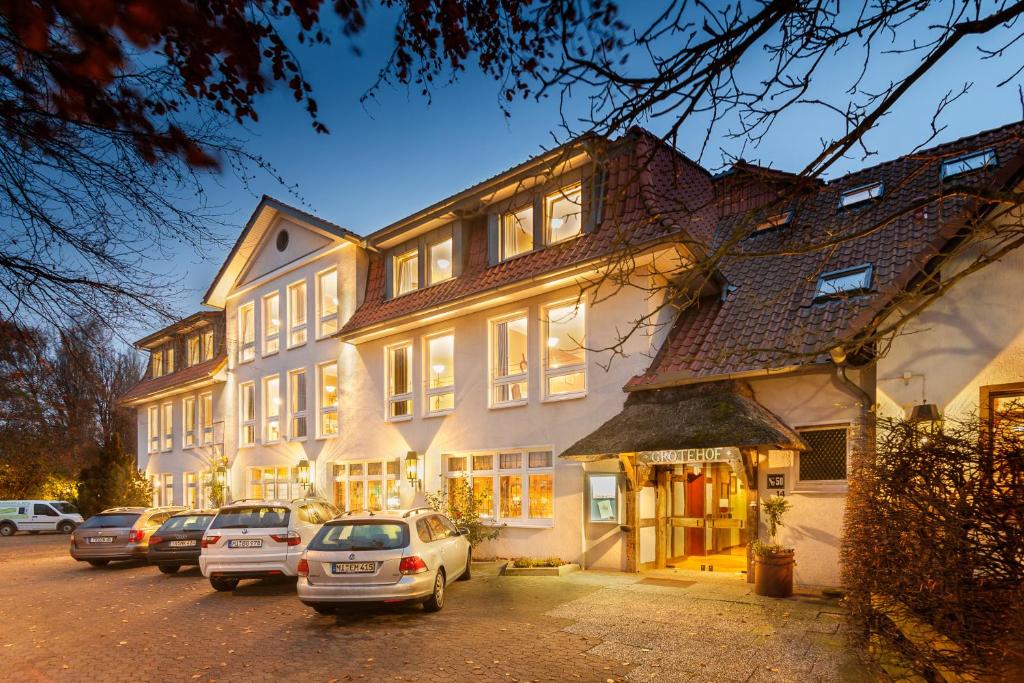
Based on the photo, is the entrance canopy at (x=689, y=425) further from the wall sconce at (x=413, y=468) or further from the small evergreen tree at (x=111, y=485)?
the small evergreen tree at (x=111, y=485)

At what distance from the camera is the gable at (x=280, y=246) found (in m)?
22.7

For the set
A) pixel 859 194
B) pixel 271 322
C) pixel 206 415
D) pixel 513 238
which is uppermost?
pixel 859 194

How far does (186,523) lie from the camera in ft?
53.5

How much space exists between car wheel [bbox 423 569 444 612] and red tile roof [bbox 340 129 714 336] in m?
6.39

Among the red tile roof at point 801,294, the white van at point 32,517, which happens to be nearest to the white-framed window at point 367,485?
the red tile roof at point 801,294

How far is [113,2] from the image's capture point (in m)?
2.79

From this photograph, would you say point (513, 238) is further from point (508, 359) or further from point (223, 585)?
point (223, 585)

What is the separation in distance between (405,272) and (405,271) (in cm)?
3

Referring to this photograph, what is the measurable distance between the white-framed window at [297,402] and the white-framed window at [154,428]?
44.3 ft

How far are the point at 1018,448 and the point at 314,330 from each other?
20331 millimetres

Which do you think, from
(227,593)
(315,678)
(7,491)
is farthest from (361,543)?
(7,491)

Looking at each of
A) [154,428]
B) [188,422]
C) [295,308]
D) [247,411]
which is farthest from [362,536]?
[154,428]

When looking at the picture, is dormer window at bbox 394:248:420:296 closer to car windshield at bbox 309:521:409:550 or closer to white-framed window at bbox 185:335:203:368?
car windshield at bbox 309:521:409:550

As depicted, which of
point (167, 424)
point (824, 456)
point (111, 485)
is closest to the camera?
point (824, 456)
